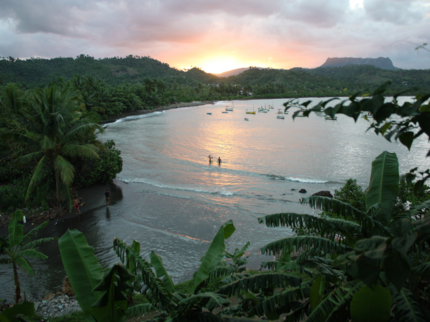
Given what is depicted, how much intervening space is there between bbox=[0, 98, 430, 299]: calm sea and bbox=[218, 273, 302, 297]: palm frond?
25.8 ft

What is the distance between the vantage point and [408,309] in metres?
3.13

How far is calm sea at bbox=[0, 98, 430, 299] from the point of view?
1389 centimetres

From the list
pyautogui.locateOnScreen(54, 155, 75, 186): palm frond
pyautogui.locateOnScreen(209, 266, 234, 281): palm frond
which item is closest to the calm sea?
pyautogui.locateOnScreen(54, 155, 75, 186): palm frond

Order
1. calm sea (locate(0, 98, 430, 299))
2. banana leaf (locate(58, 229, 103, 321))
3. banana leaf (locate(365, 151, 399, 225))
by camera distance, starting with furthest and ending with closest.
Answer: calm sea (locate(0, 98, 430, 299)) → banana leaf (locate(365, 151, 399, 225)) → banana leaf (locate(58, 229, 103, 321))

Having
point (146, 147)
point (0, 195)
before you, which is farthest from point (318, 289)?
point (146, 147)

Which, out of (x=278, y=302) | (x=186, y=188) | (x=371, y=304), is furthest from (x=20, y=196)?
(x=371, y=304)

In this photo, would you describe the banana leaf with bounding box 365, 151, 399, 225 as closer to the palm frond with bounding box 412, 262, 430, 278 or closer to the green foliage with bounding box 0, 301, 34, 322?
the palm frond with bounding box 412, 262, 430, 278

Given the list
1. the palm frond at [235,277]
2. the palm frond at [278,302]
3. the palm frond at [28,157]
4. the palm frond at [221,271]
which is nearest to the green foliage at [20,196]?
the palm frond at [28,157]

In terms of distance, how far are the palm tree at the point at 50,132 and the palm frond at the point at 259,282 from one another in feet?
44.1

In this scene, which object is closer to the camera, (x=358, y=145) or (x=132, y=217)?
(x=132, y=217)

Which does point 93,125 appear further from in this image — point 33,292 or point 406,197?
point 406,197

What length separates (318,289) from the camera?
3.47 metres

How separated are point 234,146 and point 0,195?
3200 centimetres

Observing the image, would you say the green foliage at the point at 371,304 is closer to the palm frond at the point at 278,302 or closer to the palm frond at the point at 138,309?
the palm frond at the point at 278,302
